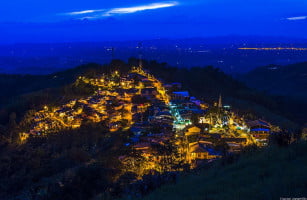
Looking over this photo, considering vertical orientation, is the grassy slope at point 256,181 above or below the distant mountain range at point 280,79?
below

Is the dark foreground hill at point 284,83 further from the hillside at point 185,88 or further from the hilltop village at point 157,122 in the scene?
the hilltop village at point 157,122

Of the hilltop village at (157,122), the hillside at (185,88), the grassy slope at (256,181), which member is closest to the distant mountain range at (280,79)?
the hillside at (185,88)

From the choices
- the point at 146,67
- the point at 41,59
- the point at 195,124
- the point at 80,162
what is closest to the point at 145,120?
the point at 195,124

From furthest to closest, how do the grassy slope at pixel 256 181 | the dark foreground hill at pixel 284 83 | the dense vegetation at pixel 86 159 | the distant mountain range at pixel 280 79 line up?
the distant mountain range at pixel 280 79 → the dark foreground hill at pixel 284 83 → the dense vegetation at pixel 86 159 → the grassy slope at pixel 256 181

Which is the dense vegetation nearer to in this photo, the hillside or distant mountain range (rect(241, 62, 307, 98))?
the hillside

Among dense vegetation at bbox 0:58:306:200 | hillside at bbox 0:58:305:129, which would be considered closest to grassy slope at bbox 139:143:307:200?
dense vegetation at bbox 0:58:306:200

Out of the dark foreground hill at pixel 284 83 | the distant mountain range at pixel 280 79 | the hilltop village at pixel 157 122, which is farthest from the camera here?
the distant mountain range at pixel 280 79
